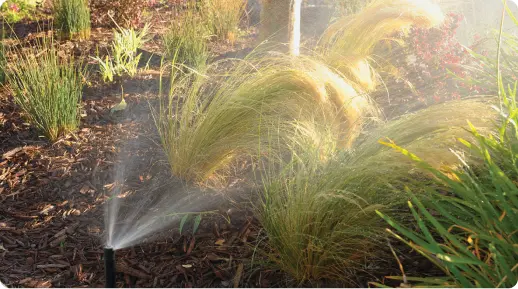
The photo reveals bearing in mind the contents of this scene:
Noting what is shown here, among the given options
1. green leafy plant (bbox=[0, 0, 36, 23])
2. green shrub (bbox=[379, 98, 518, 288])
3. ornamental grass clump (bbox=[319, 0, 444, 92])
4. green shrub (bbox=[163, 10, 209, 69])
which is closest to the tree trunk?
ornamental grass clump (bbox=[319, 0, 444, 92])

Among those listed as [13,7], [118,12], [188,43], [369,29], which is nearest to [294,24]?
[369,29]

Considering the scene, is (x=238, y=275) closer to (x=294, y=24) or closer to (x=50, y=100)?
(x=50, y=100)

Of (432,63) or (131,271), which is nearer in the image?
(131,271)

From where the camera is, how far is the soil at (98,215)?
8.50ft

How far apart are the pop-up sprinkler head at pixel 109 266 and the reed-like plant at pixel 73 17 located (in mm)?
3279

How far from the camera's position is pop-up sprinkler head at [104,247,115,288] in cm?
235

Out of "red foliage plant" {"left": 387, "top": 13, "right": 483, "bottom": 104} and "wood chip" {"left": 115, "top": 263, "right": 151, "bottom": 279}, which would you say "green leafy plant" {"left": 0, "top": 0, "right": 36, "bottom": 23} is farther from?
"wood chip" {"left": 115, "top": 263, "right": 151, "bottom": 279}

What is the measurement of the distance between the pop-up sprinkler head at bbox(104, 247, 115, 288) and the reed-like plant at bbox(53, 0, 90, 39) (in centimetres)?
328

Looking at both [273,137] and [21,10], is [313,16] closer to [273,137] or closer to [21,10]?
[21,10]

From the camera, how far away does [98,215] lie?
3.11m

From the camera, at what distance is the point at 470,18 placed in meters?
6.11

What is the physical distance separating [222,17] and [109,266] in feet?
11.7

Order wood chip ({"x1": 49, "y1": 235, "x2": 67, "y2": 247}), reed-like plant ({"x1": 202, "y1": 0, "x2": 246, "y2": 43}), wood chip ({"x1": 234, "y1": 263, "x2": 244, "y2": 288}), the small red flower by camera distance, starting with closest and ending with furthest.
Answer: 1. wood chip ({"x1": 234, "y1": 263, "x2": 244, "y2": 288})
2. wood chip ({"x1": 49, "y1": 235, "x2": 67, "y2": 247})
3. reed-like plant ({"x1": 202, "y1": 0, "x2": 246, "y2": 43})
4. the small red flower

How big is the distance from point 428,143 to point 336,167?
416 millimetres
